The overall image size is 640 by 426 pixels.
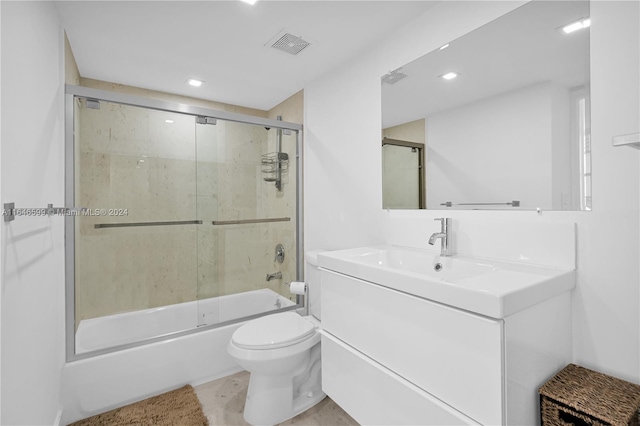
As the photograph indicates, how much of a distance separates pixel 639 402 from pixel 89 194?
2719mm

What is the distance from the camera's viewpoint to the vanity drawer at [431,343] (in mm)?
882

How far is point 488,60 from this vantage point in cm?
141

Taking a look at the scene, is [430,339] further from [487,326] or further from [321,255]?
[321,255]

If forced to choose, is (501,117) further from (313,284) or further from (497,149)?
(313,284)

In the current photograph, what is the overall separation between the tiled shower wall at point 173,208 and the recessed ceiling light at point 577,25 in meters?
1.96

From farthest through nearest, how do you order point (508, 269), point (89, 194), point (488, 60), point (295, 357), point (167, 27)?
point (89, 194)
point (167, 27)
point (295, 357)
point (488, 60)
point (508, 269)

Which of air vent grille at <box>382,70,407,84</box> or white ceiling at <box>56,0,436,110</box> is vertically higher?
white ceiling at <box>56,0,436,110</box>

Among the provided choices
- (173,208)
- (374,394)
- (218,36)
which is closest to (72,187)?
(173,208)

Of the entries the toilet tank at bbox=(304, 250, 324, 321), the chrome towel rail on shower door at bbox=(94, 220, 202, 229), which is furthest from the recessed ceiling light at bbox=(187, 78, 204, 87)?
the toilet tank at bbox=(304, 250, 324, 321)

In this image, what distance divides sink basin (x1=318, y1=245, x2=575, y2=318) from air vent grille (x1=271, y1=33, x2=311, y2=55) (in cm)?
138

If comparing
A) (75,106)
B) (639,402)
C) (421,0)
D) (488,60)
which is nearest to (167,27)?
(75,106)

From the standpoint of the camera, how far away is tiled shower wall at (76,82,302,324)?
200 centimetres

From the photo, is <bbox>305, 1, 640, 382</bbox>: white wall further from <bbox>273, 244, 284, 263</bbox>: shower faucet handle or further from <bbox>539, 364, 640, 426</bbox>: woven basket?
<bbox>273, 244, 284, 263</bbox>: shower faucet handle

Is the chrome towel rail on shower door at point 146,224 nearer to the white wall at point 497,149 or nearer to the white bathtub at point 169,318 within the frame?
the white bathtub at point 169,318
